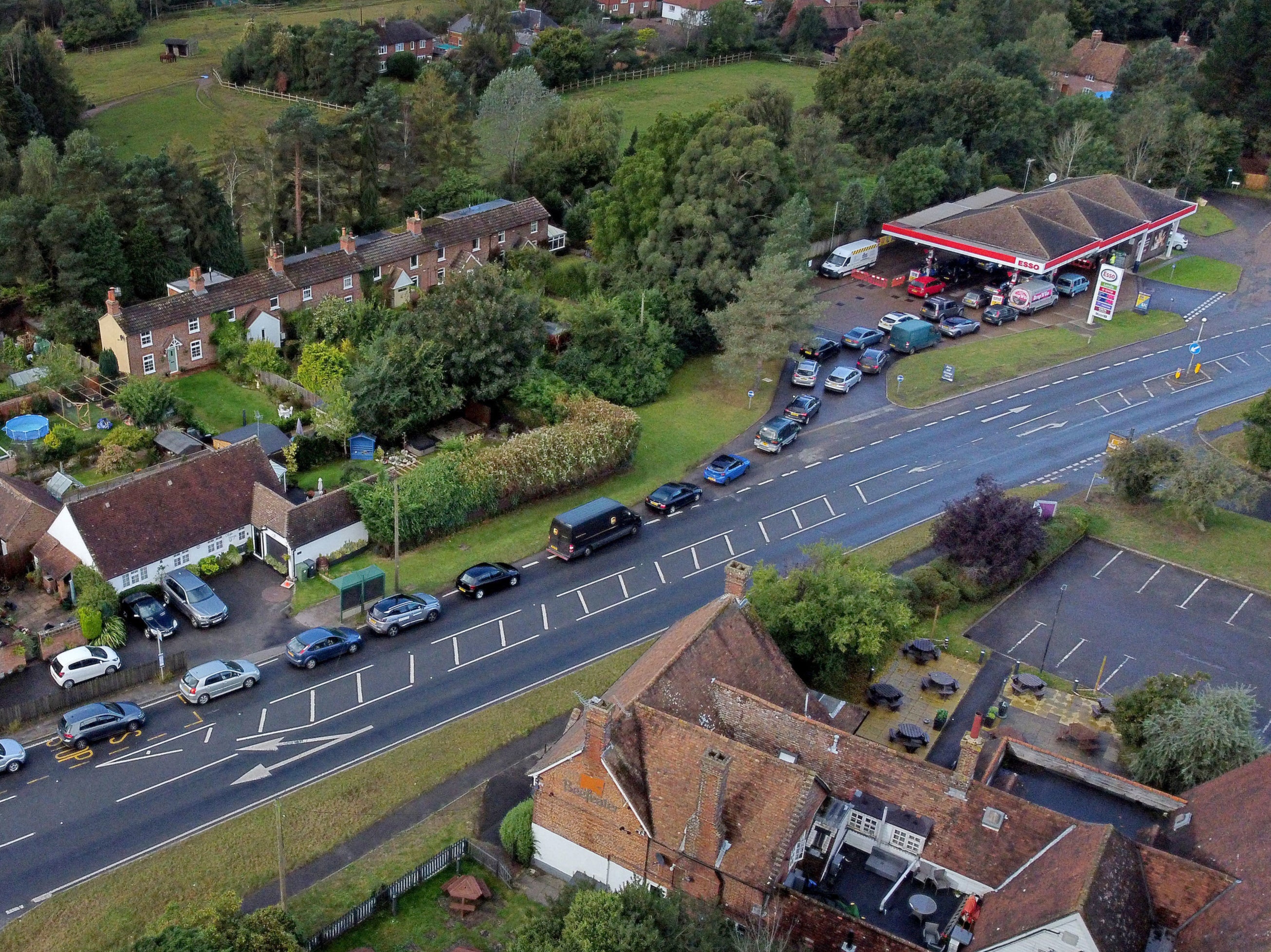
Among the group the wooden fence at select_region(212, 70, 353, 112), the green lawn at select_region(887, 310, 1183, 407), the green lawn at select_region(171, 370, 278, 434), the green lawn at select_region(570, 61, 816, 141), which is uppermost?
the wooden fence at select_region(212, 70, 353, 112)

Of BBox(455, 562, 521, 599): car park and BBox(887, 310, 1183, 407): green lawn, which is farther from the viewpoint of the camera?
BBox(887, 310, 1183, 407): green lawn

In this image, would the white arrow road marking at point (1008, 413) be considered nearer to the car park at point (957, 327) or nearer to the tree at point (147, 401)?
the car park at point (957, 327)

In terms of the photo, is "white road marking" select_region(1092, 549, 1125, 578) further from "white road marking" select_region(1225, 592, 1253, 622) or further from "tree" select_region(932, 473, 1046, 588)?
"white road marking" select_region(1225, 592, 1253, 622)

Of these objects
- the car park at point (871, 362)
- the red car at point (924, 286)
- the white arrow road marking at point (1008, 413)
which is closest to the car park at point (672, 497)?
the car park at point (871, 362)

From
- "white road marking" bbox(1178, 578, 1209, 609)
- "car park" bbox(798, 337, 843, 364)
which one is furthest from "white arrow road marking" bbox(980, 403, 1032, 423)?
"white road marking" bbox(1178, 578, 1209, 609)

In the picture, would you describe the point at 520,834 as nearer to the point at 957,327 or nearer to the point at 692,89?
the point at 957,327

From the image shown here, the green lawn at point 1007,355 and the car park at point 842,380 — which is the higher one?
the car park at point 842,380

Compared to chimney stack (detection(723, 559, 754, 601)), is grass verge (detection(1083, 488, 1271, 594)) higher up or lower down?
lower down
